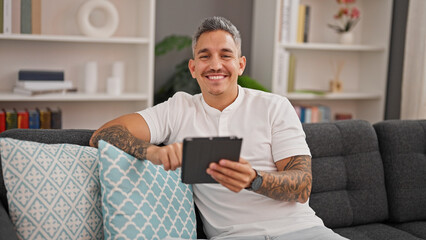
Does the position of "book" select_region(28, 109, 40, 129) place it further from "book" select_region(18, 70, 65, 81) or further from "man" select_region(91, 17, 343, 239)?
"man" select_region(91, 17, 343, 239)

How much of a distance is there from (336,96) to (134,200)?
2.52 m

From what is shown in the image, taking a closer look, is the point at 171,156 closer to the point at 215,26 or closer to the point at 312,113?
the point at 215,26

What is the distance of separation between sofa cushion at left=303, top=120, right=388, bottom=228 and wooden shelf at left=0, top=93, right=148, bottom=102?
4.74ft

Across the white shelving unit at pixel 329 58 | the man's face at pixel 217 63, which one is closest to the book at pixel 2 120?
the man's face at pixel 217 63

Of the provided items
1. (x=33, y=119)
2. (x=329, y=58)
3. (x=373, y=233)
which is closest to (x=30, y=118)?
(x=33, y=119)

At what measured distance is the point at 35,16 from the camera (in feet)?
10.0

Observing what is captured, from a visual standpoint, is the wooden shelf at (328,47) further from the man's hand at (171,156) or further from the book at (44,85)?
the man's hand at (171,156)

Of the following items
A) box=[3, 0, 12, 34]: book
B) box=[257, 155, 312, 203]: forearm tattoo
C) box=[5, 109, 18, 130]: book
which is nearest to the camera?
box=[257, 155, 312, 203]: forearm tattoo

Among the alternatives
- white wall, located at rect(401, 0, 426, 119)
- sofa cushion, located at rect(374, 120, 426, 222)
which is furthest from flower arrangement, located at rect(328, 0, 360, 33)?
sofa cushion, located at rect(374, 120, 426, 222)

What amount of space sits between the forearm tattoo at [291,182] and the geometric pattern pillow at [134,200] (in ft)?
1.04

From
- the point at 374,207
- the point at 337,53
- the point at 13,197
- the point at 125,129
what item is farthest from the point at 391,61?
the point at 13,197

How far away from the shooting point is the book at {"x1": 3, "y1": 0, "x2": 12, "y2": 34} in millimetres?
2938

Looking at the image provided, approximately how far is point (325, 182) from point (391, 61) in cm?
217

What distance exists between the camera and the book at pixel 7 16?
2938 mm
